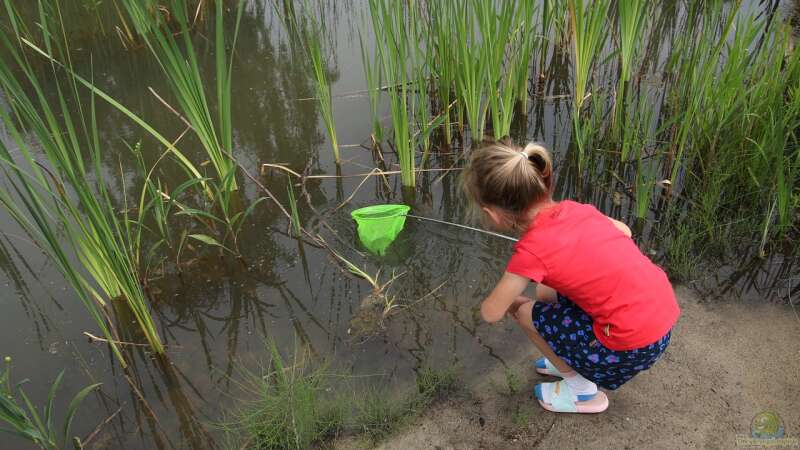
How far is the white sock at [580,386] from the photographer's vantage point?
1710 mm

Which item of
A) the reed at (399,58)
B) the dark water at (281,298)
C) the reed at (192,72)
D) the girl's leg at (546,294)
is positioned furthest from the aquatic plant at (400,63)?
the girl's leg at (546,294)

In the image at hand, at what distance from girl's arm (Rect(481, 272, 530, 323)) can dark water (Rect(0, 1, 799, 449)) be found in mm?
446

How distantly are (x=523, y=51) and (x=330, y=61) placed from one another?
1.64 m

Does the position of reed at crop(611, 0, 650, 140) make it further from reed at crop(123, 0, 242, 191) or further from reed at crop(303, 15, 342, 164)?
reed at crop(123, 0, 242, 191)

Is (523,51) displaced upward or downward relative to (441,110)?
upward

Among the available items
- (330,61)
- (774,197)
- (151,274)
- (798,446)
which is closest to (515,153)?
(798,446)

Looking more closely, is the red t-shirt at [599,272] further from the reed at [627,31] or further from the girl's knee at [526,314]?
the reed at [627,31]

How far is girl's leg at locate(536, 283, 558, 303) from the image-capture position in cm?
183

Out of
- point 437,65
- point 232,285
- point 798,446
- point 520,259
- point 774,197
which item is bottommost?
point 798,446

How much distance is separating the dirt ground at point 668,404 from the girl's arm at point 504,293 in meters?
0.39

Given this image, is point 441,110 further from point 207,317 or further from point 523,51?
point 207,317

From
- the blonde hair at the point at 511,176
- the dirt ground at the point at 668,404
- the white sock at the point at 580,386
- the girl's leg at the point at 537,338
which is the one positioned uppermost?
the blonde hair at the point at 511,176

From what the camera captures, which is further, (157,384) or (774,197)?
(774,197)

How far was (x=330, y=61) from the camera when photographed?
3.97 metres
